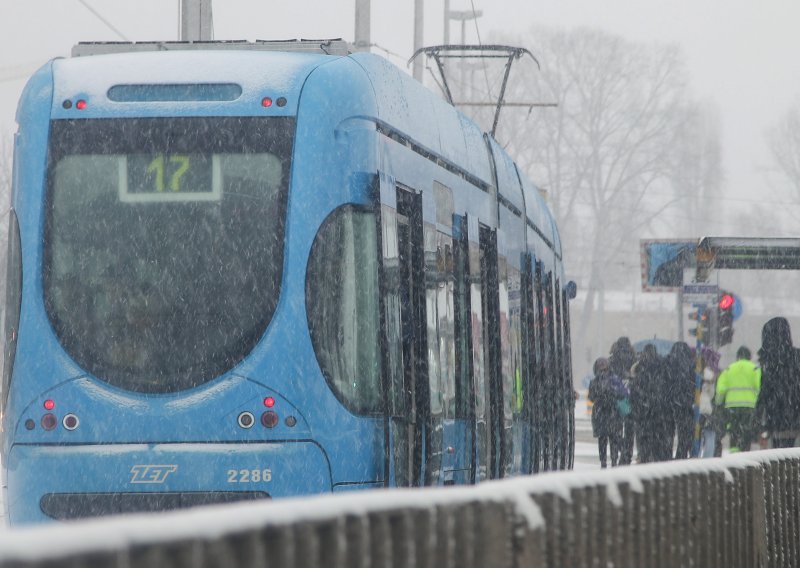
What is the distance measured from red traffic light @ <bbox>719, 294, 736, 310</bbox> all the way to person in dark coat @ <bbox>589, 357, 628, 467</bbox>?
366cm

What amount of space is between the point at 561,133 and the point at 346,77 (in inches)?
2454

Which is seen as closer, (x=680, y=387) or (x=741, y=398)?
(x=741, y=398)

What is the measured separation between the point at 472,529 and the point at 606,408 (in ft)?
61.1

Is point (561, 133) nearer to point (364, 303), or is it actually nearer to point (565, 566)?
point (364, 303)

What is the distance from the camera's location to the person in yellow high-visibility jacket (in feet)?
60.3

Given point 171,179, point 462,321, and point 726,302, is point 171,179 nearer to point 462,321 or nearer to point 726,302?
point 462,321

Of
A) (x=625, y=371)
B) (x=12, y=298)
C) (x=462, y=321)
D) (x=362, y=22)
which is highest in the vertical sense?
(x=362, y=22)

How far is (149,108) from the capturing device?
8875mm

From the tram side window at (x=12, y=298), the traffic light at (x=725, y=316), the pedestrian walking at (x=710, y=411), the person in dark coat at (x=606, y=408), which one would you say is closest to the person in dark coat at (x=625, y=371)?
the person in dark coat at (x=606, y=408)

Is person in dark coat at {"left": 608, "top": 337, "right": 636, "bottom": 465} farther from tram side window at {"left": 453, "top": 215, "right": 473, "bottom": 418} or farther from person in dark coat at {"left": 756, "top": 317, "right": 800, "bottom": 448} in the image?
tram side window at {"left": 453, "top": 215, "right": 473, "bottom": 418}

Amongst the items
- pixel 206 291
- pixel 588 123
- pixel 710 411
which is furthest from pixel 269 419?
pixel 588 123

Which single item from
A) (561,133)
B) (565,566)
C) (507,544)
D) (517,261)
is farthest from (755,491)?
(561,133)

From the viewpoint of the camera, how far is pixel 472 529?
307cm

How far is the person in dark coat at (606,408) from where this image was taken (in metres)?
21.5
